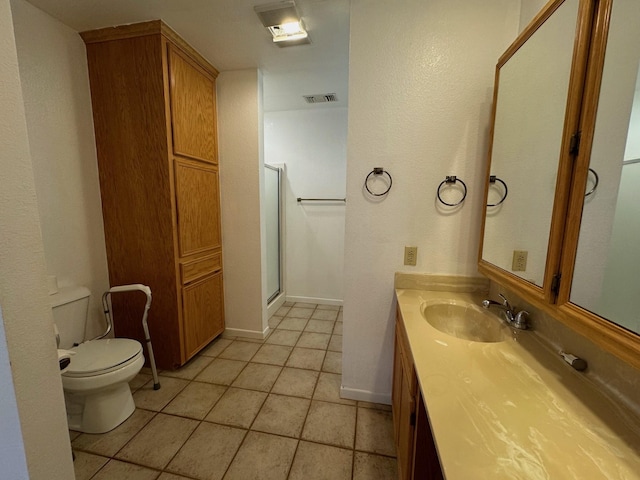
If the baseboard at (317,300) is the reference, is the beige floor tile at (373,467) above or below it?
below

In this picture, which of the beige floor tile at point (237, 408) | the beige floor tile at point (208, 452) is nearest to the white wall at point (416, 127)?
the beige floor tile at point (237, 408)

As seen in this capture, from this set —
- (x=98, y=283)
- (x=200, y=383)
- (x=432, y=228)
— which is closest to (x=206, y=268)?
(x=98, y=283)

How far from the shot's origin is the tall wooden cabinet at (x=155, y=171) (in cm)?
178

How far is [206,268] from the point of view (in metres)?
2.31

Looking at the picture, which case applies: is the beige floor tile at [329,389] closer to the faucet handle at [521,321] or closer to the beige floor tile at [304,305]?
the faucet handle at [521,321]

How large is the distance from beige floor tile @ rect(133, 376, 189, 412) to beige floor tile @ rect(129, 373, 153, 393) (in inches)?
1.5

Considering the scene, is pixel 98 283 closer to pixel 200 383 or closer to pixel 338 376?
pixel 200 383

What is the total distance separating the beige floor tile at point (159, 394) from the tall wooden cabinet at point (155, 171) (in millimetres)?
142

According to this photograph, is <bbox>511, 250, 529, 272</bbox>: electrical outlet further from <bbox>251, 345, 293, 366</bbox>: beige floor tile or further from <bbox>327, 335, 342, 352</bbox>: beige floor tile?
<bbox>251, 345, 293, 366</bbox>: beige floor tile

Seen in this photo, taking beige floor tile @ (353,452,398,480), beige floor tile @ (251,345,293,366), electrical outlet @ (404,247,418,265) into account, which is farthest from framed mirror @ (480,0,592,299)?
beige floor tile @ (251,345,293,366)

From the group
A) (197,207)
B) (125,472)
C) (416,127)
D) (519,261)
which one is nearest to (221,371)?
(125,472)

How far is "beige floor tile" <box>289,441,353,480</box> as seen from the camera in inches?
50.8

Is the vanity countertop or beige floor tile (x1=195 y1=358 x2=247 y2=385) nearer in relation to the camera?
the vanity countertop

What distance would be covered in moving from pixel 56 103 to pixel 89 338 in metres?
1.63
